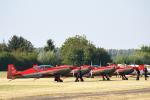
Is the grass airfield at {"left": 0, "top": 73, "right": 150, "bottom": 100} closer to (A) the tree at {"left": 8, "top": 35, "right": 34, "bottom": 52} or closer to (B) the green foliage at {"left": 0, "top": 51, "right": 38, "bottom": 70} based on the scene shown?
(B) the green foliage at {"left": 0, "top": 51, "right": 38, "bottom": 70}

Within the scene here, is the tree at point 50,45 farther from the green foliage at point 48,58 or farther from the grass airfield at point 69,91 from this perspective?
the grass airfield at point 69,91

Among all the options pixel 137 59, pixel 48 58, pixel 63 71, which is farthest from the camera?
pixel 137 59

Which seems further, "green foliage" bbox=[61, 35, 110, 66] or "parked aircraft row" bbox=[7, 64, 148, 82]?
"green foliage" bbox=[61, 35, 110, 66]

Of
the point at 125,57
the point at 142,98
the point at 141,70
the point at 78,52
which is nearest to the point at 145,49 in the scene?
the point at 125,57

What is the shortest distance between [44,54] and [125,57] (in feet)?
115

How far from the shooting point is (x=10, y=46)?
187 metres

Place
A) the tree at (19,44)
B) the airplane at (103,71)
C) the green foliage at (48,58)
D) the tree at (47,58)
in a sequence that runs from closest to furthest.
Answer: the airplane at (103,71)
the tree at (47,58)
the green foliage at (48,58)
the tree at (19,44)

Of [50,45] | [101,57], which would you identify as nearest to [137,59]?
[101,57]

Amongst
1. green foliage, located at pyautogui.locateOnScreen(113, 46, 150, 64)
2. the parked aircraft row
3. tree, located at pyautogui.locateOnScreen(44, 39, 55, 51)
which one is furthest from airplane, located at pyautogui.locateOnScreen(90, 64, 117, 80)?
tree, located at pyautogui.locateOnScreen(44, 39, 55, 51)

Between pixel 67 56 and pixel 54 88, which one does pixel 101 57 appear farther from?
pixel 54 88

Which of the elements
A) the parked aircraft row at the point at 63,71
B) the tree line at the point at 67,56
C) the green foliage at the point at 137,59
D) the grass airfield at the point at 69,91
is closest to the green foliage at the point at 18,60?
the tree line at the point at 67,56

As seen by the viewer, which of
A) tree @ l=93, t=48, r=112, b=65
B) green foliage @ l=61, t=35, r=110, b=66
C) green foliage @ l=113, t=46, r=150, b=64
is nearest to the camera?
green foliage @ l=61, t=35, r=110, b=66

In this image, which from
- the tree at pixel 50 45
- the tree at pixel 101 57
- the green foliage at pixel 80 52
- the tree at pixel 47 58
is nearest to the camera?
the green foliage at pixel 80 52

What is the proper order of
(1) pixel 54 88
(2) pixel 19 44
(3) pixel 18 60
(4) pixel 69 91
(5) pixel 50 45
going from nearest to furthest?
(4) pixel 69 91 → (1) pixel 54 88 → (3) pixel 18 60 → (2) pixel 19 44 → (5) pixel 50 45
